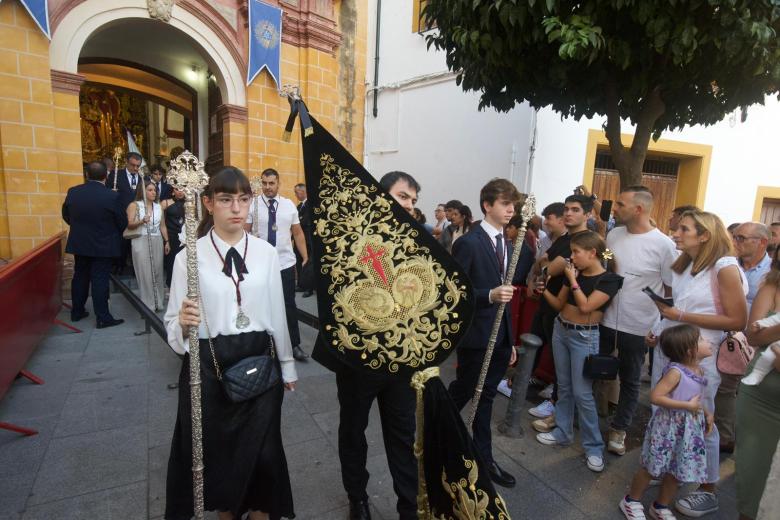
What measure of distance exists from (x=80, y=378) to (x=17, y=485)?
1649 millimetres

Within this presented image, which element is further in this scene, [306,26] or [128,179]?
[306,26]

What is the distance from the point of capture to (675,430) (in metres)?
2.43

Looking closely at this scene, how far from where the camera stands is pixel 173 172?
5.61 feet

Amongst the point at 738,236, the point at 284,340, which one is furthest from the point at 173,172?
the point at 738,236

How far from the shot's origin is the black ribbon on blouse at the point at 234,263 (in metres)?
1.89

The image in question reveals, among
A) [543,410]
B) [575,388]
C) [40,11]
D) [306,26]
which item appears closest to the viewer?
[575,388]

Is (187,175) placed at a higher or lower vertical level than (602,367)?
higher

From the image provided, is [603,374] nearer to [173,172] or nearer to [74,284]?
[173,172]

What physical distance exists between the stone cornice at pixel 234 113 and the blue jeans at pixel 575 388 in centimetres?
751

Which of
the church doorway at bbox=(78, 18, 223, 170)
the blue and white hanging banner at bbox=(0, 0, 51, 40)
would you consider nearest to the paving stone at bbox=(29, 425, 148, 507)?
the church doorway at bbox=(78, 18, 223, 170)

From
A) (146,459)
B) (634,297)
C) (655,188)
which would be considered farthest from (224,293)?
(655,188)

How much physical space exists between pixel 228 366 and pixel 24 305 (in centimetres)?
314

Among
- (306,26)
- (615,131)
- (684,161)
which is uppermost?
(306,26)

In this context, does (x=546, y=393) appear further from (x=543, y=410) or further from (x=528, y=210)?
(x=528, y=210)
